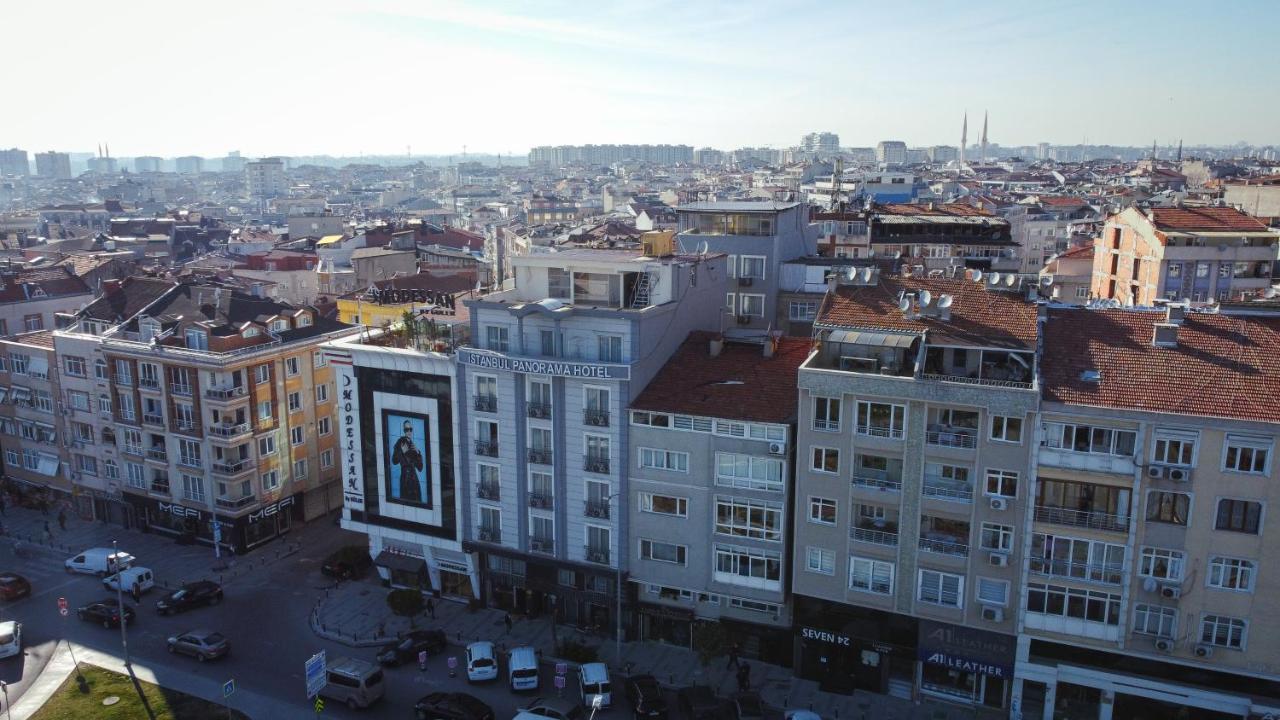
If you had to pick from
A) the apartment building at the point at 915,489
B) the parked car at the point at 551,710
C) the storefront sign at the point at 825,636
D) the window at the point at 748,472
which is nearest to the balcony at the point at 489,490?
the parked car at the point at 551,710

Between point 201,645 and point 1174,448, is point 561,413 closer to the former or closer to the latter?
point 201,645

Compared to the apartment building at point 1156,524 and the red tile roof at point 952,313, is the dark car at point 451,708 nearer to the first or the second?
the red tile roof at point 952,313

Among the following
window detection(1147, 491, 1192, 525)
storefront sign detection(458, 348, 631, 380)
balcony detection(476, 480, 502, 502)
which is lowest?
balcony detection(476, 480, 502, 502)

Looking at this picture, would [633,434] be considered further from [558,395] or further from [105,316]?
[105,316]

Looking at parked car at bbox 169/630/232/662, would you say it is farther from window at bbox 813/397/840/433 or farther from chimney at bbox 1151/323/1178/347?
chimney at bbox 1151/323/1178/347

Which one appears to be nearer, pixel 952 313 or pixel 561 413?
pixel 952 313

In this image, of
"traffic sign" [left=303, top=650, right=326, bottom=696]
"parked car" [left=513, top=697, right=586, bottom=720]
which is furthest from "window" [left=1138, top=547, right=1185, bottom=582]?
"traffic sign" [left=303, top=650, right=326, bottom=696]

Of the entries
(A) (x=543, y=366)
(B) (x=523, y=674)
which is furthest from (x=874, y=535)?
(B) (x=523, y=674)
